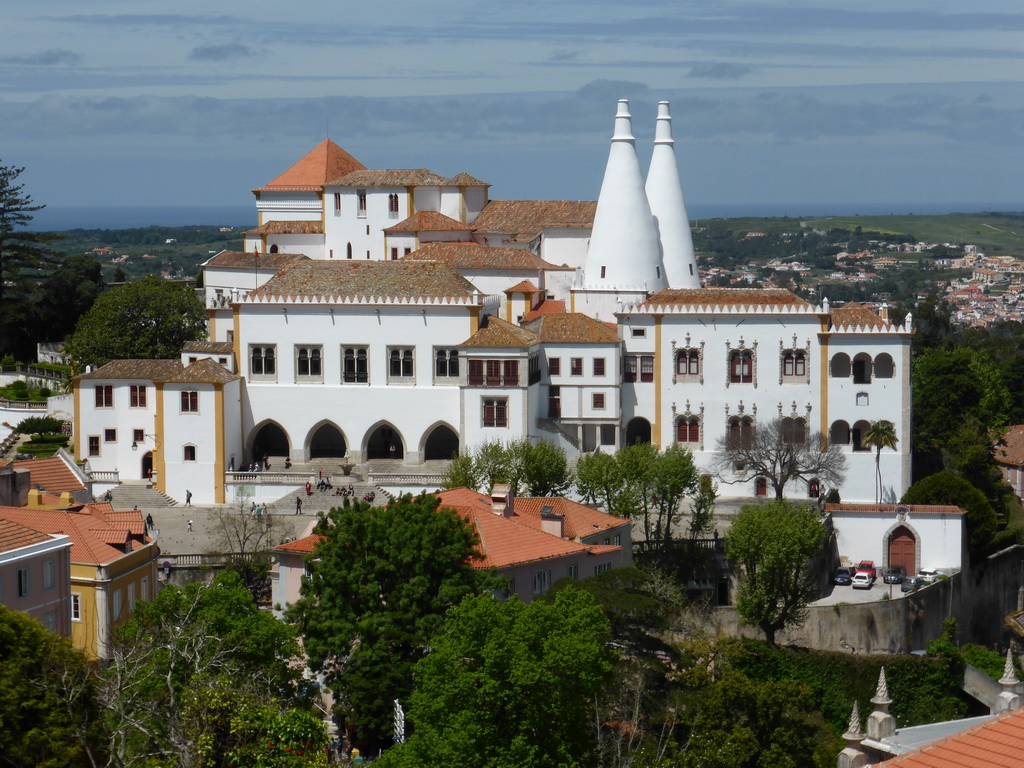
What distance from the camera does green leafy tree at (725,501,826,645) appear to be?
55.8 metres

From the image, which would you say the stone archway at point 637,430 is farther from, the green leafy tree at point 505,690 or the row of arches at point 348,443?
the green leafy tree at point 505,690

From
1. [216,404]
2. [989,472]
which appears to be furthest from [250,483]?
[989,472]

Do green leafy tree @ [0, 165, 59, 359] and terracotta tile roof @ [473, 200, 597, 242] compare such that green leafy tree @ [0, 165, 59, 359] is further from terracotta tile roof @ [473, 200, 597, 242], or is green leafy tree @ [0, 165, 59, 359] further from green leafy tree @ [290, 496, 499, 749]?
green leafy tree @ [290, 496, 499, 749]

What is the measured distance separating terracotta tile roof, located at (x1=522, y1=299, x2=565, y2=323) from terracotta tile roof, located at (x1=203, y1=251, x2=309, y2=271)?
11696mm

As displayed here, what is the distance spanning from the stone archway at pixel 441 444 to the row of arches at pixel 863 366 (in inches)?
535

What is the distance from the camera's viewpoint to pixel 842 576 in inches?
2441

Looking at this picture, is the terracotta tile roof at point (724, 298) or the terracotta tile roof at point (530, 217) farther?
the terracotta tile roof at point (530, 217)

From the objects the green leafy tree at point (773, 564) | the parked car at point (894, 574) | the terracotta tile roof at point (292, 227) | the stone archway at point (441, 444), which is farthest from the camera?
the terracotta tile roof at point (292, 227)

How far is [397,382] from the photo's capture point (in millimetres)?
68250

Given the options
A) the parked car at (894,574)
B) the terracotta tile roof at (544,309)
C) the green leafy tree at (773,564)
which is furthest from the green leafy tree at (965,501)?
the terracotta tile roof at (544,309)

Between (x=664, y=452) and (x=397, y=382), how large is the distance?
1010 cm

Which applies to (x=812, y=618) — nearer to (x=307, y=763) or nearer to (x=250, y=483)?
(x=250, y=483)

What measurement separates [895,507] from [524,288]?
1668 centimetres

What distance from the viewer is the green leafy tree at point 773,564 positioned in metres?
55.8
